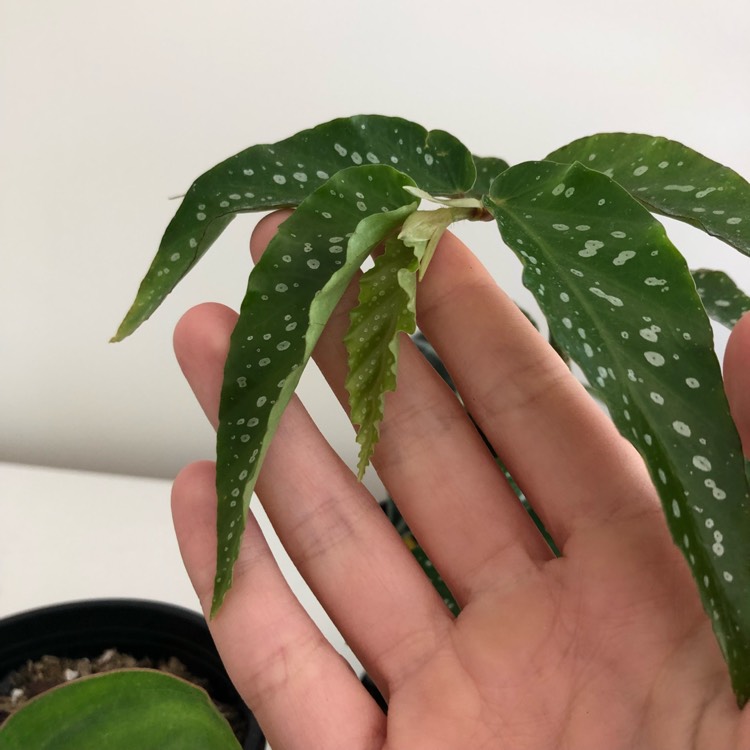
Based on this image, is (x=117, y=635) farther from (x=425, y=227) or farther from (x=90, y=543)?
(x=425, y=227)

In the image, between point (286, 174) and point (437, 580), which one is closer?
point (286, 174)

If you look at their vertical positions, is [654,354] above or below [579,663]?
above

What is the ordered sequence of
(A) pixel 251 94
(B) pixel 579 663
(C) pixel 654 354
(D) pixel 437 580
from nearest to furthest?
(C) pixel 654 354, (B) pixel 579 663, (D) pixel 437 580, (A) pixel 251 94

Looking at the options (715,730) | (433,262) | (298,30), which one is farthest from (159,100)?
(715,730)

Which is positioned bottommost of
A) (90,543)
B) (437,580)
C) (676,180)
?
(90,543)

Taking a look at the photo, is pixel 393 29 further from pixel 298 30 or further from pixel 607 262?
pixel 607 262

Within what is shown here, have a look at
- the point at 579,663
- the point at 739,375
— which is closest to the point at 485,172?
the point at 739,375

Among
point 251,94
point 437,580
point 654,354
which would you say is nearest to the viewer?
point 654,354
